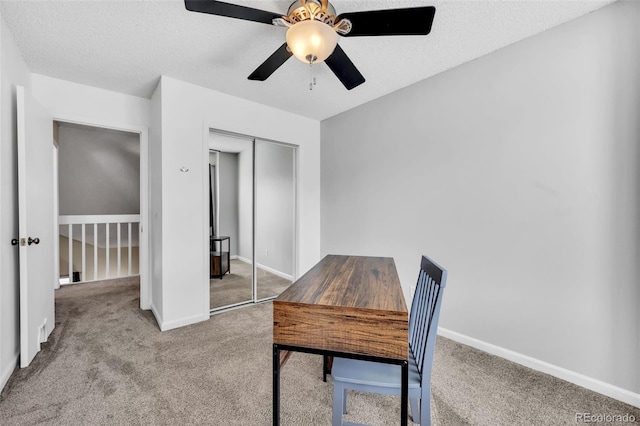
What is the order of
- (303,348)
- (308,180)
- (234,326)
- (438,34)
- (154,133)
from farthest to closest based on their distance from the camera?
(308,180) < (154,133) < (234,326) < (438,34) < (303,348)

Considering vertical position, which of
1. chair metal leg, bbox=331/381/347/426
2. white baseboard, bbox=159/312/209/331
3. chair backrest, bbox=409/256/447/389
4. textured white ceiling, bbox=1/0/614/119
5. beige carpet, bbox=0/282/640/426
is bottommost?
beige carpet, bbox=0/282/640/426

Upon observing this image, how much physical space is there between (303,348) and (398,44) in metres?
2.20

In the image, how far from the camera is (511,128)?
2113 mm

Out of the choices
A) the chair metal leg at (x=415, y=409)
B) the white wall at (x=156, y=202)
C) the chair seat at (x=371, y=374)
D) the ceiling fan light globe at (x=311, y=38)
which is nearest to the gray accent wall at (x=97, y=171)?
the white wall at (x=156, y=202)

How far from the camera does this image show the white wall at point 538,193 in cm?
167

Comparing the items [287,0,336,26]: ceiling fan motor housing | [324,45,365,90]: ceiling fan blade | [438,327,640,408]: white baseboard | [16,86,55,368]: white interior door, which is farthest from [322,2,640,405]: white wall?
[16,86,55,368]: white interior door

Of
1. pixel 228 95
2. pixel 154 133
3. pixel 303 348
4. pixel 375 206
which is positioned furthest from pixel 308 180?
pixel 303 348

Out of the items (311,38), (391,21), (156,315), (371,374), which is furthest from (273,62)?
(156,315)

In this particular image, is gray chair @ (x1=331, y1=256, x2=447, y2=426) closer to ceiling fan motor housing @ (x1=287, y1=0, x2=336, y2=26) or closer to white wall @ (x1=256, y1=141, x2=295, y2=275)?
ceiling fan motor housing @ (x1=287, y1=0, x2=336, y2=26)

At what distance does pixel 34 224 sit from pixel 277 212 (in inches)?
94.5

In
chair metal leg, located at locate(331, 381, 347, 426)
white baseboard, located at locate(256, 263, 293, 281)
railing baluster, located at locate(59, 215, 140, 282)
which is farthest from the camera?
railing baluster, located at locate(59, 215, 140, 282)

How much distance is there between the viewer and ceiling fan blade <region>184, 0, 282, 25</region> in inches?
52.2

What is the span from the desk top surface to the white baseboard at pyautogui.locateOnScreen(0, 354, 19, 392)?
2.00 meters

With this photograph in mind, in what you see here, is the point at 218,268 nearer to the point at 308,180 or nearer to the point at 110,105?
the point at 308,180
